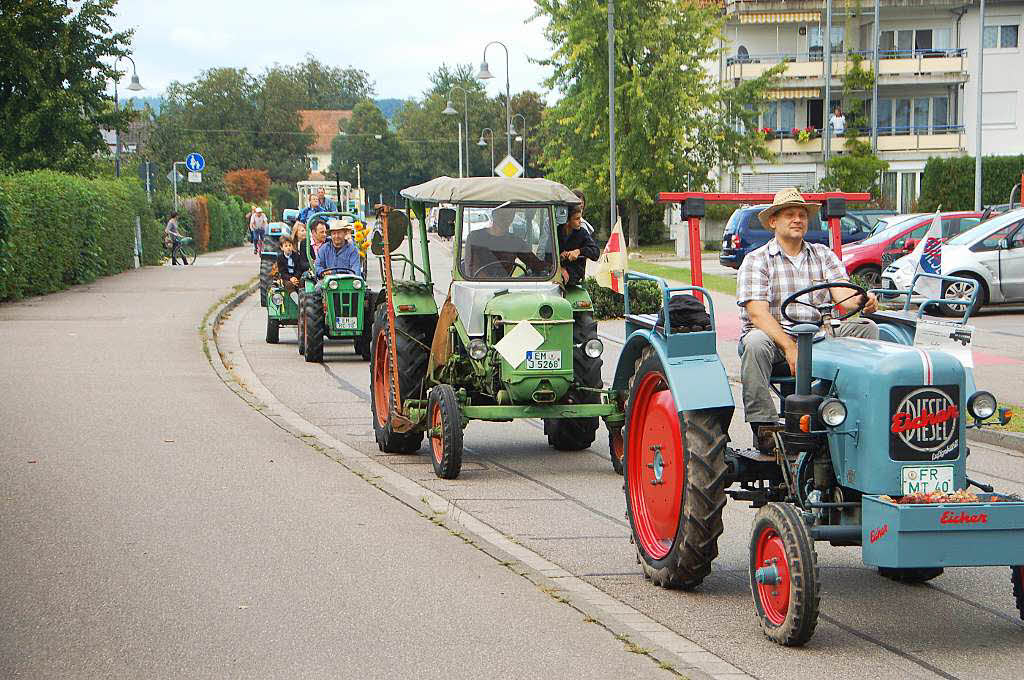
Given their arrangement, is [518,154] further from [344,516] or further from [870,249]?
[344,516]

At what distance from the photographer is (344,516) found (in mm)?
9164

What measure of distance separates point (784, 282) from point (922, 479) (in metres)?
1.76

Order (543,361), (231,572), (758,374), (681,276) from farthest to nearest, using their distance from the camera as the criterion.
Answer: (681,276) → (543,361) → (231,572) → (758,374)

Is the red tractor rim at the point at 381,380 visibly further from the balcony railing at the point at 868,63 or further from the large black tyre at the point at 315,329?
the balcony railing at the point at 868,63

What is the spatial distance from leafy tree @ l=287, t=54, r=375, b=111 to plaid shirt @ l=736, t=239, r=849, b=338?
6463 inches

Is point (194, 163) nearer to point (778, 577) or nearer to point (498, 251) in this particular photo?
point (498, 251)

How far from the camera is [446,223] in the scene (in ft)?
37.7

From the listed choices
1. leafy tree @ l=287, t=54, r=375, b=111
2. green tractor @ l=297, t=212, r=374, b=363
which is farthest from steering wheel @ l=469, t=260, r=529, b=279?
leafy tree @ l=287, t=54, r=375, b=111

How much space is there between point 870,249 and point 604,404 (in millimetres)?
20646

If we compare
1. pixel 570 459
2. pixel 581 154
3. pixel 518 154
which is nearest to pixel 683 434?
pixel 570 459

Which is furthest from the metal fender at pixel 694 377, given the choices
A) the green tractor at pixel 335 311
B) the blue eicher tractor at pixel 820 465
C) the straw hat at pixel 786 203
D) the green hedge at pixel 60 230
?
the green hedge at pixel 60 230

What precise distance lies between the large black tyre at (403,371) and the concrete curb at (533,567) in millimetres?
303

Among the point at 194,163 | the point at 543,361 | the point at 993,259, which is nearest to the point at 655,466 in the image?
the point at 543,361

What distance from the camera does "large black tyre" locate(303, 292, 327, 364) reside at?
18.9 meters
